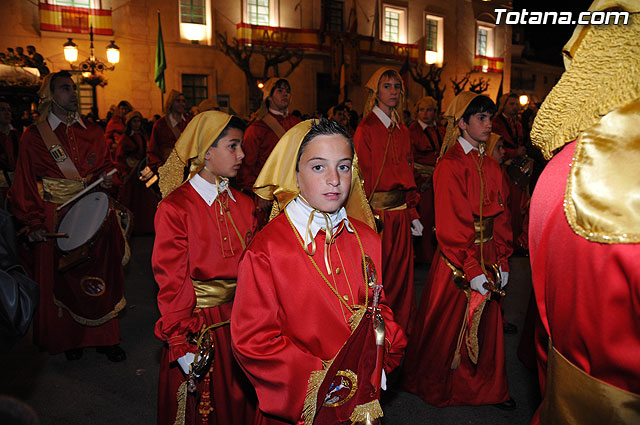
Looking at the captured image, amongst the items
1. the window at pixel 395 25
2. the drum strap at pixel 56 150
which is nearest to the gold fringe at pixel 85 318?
the drum strap at pixel 56 150

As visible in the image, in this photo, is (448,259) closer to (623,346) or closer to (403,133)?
(403,133)

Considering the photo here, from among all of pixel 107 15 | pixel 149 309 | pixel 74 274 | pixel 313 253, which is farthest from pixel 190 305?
pixel 107 15

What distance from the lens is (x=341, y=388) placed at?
176cm

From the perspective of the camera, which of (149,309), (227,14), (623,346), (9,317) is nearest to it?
(623,346)

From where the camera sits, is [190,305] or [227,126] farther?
[227,126]

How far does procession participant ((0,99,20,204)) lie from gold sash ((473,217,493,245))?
5498 millimetres

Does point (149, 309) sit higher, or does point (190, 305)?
point (190, 305)

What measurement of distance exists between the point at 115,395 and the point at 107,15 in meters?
19.1

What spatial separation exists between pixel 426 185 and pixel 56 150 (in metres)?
4.91

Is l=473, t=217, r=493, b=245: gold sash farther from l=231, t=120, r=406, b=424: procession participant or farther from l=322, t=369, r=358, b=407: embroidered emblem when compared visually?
l=322, t=369, r=358, b=407: embroidered emblem

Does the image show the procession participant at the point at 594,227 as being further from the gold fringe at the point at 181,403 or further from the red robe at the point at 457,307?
the red robe at the point at 457,307

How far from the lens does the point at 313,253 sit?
77.2 inches

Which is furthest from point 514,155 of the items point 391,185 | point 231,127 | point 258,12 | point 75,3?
point 75,3

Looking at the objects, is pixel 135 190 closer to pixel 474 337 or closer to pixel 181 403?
pixel 181 403
